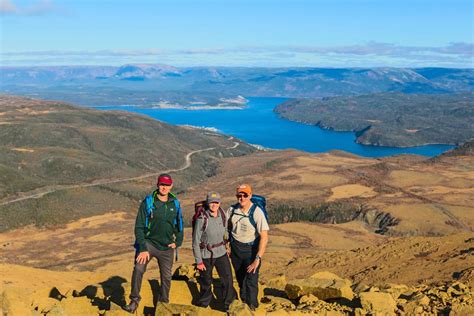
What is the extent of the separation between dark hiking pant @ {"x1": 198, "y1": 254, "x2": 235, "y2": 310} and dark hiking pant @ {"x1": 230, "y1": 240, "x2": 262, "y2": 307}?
1.21ft

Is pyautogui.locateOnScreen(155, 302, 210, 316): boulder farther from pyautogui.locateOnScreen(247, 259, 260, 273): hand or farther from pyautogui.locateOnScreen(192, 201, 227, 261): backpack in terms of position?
pyautogui.locateOnScreen(247, 259, 260, 273): hand

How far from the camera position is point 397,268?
2778 cm

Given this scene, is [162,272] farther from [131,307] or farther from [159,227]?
[159,227]

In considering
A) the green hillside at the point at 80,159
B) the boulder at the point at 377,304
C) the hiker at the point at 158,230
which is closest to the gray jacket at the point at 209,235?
the hiker at the point at 158,230

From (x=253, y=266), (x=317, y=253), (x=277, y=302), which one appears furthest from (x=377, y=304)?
(x=317, y=253)

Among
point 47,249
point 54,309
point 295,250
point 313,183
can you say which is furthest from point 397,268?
point 313,183

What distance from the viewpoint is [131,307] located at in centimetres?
1376

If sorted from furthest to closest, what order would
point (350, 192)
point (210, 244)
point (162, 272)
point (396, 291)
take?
point (350, 192) → point (396, 291) → point (162, 272) → point (210, 244)

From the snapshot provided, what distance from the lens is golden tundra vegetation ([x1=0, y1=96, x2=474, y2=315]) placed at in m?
15.4

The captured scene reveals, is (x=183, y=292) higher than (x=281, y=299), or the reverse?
(x=183, y=292)

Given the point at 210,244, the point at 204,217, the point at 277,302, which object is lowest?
the point at 277,302

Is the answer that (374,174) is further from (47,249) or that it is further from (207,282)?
(207,282)

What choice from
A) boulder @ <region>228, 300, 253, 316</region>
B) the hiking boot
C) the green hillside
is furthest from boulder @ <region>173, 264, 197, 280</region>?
the green hillside

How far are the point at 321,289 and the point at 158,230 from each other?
6.12m
